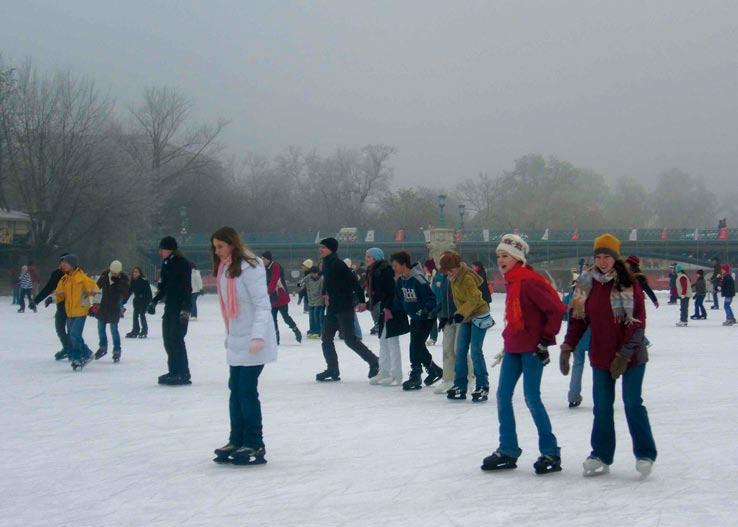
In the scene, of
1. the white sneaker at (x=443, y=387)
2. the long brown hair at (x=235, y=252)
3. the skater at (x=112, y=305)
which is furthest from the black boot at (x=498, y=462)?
the skater at (x=112, y=305)

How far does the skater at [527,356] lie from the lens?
6.44 metres

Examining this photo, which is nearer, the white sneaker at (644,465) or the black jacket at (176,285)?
the white sneaker at (644,465)

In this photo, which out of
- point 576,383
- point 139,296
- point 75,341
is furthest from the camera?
point 139,296

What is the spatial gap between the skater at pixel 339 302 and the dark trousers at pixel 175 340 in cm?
154

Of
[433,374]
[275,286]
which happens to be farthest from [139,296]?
[433,374]

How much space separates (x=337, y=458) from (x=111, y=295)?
826 cm

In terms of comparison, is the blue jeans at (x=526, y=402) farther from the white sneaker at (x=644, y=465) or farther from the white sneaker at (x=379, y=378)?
the white sneaker at (x=379, y=378)

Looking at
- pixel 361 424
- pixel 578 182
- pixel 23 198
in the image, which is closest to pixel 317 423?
pixel 361 424

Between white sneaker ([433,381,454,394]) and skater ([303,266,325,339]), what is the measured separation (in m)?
7.54

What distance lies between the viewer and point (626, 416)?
20.3 feet

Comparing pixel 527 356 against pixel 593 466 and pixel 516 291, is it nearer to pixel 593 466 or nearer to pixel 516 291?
pixel 516 291

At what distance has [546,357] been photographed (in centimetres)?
652

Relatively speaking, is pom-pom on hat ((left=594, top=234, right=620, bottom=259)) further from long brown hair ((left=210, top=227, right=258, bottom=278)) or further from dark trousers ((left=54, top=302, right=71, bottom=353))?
dark trousers ((left=54, top=302, right=71, bottom=353))

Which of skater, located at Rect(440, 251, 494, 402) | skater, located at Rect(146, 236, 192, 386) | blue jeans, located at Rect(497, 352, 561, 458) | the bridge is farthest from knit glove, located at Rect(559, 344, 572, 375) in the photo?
the bridge
